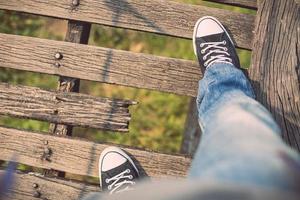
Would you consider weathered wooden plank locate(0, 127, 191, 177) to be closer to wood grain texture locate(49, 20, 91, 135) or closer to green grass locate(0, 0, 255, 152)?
wood grain texture locate(49, 20, 91, 135)

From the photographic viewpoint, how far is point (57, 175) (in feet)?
7.77

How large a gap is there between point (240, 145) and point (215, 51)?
100 centimetres

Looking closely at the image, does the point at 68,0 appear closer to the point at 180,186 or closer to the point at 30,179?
the point at 30,179

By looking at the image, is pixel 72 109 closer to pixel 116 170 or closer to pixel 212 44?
pixel 116 170

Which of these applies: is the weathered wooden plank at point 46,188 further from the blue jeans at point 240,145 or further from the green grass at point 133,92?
the green grass at point 133,92

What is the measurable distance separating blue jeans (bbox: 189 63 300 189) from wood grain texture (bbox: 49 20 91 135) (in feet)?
2.20

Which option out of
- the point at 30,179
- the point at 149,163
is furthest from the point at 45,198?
the point at 149,163

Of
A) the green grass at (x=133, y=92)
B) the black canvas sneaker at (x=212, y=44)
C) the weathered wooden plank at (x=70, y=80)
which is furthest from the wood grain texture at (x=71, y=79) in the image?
the green grass at (x=133, y=92)

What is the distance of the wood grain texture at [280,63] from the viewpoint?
2197 millimetres

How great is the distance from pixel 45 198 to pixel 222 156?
1219 mm

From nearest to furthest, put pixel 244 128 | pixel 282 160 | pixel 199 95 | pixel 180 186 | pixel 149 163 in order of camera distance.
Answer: pixel 180 186
pixel 282 160
pixel 244 128
pixel 199 95
pixel 149 163

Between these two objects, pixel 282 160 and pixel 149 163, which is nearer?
pixel 282 160

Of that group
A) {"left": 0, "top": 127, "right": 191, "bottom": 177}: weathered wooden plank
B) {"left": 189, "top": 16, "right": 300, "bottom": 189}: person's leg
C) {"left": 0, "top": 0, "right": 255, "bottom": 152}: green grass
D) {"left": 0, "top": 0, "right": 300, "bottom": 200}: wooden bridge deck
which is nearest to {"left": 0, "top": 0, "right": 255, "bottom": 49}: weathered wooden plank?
{"left": 0, "top": 0, "right": 300, "bottom": 200}: wooden bridge deck

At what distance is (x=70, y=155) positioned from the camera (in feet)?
7.61
